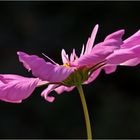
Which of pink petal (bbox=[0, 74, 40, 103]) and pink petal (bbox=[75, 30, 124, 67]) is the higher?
pink petal (bbox=[75, 30, 124, 67])

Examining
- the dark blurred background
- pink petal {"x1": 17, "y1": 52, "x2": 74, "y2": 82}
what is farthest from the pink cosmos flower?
the dark blurred background

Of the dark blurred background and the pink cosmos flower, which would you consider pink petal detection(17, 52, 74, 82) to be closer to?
the pink cosmos flower

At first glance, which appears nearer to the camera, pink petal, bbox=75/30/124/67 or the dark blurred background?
pink petal, bbox=75/30/124/67

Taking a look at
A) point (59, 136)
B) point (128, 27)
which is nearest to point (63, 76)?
point (59, 136)

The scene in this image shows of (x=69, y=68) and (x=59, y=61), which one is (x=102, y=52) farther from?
(x=59, y=61)

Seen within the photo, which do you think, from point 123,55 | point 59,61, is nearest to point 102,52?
point 123,55

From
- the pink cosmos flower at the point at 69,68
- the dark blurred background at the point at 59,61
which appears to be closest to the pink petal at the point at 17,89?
the pink cosmos flower at the point at 69,68
